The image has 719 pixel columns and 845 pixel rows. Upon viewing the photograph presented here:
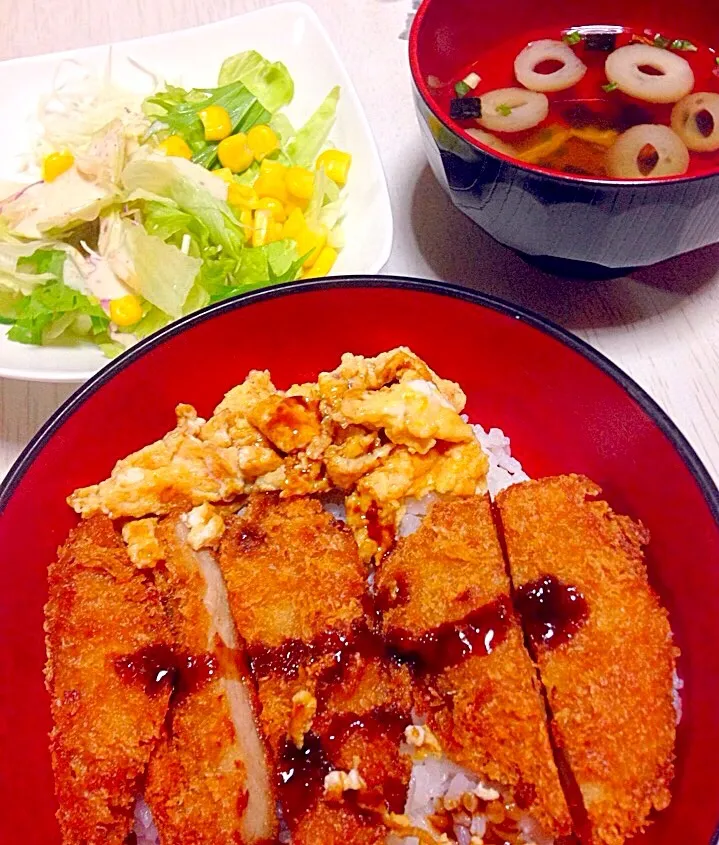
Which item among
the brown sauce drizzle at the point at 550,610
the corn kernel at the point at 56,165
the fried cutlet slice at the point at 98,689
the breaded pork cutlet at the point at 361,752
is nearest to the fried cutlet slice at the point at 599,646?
the brown sauce drizzle at the point at 550,610

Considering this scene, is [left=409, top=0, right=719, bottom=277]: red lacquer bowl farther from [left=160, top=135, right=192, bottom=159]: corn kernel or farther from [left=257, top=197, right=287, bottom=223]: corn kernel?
[left=160, top=135, right=192, bottom=159]: corn kernel

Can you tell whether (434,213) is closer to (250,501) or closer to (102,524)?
(250,501)

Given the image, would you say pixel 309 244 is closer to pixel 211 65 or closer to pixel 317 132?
pixel 317 132

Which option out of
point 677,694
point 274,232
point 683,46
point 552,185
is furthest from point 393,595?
point 683,46

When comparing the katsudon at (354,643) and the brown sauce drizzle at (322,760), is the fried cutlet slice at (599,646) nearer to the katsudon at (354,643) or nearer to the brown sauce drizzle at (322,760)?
the katsudon at (354,643)

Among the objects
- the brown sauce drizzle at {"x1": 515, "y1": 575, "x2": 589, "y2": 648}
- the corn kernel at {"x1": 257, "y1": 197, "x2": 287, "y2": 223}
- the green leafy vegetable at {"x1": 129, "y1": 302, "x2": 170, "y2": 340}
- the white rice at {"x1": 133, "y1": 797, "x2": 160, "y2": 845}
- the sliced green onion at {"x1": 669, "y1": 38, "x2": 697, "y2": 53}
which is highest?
the sliced green onion at {"x1": 669, "y1": 38, "x2": 697, "y2": 53}

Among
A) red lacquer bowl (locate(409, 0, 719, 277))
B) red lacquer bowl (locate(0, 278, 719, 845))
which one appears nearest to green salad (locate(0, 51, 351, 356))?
red lacquer bowl (locate(0, 278, 719, 845))
